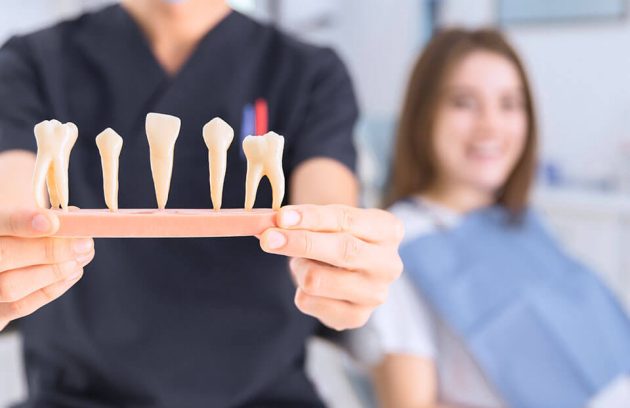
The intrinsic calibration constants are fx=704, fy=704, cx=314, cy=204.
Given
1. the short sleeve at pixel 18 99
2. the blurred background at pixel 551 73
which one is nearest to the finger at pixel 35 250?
the short sleeve at pixel 18 99

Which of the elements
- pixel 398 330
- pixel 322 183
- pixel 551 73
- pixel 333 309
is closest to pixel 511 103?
pixel 398 330

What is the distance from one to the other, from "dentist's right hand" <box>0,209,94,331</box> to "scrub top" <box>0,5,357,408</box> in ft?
0.78

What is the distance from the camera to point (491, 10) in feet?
8.07

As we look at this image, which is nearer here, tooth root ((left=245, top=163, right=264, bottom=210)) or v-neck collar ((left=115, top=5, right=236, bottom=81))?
tooth root ((left=245, top=163, right=264, bottom=210))

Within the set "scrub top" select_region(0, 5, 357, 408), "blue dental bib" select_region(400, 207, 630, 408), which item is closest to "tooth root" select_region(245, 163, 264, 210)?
"scrub top" select_region(0, 5, 357, 408)

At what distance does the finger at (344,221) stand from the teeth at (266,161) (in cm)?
2

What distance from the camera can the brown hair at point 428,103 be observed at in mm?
1088

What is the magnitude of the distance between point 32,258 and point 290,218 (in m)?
0.15

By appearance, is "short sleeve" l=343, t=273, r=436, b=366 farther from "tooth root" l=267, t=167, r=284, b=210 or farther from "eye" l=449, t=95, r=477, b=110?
"tooth root" l=267, t=167, r=284, b=210

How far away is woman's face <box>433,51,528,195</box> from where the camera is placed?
1072 mm

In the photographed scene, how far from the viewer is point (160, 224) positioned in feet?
1.31

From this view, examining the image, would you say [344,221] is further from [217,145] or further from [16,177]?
[16,177]

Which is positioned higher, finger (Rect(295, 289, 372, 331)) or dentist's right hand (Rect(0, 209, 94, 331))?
dentist's right hand (Rect(0, 209, 94, 331))

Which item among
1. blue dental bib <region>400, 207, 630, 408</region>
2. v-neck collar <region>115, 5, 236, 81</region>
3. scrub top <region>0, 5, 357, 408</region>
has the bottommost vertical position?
blue dental bib <region>400, 207, 630, 408</region>
